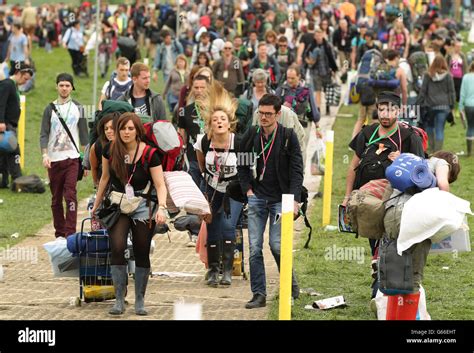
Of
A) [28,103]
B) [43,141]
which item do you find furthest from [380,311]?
[28,103]

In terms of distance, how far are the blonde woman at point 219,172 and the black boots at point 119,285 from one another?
5.89ft

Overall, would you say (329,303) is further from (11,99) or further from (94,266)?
(11,99)

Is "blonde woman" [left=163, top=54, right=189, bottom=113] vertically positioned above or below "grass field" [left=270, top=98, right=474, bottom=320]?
above

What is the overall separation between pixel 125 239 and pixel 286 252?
1593 mm

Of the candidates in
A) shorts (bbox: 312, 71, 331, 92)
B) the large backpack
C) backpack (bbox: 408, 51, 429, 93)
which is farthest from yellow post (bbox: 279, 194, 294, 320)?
shorts (bbox: 312, 71, 331, 92)

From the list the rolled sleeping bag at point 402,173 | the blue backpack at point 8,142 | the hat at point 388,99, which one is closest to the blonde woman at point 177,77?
the blue backpack at point 8,142

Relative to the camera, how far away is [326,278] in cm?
1366

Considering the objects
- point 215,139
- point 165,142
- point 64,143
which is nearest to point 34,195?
point 64,143

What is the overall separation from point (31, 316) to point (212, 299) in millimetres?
1815

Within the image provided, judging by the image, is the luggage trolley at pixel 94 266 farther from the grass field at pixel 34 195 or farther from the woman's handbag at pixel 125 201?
the grass field at pixel 34 195

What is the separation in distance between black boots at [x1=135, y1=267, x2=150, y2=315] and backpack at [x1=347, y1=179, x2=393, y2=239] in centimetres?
214

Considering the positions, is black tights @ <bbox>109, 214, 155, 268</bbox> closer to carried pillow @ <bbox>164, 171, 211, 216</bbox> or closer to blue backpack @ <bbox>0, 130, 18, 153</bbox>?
carried pillow @ <bbox>164, 171, 211, 216</bbox>

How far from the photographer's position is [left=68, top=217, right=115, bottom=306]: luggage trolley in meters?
12.1

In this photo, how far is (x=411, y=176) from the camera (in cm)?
993
